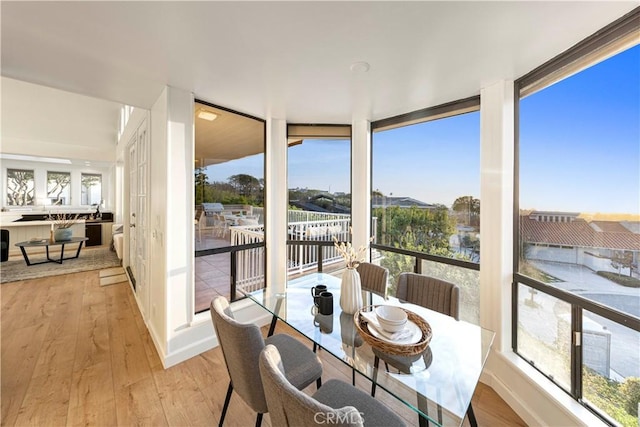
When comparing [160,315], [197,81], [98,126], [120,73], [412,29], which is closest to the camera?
[412,29]

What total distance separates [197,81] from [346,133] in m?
1.80

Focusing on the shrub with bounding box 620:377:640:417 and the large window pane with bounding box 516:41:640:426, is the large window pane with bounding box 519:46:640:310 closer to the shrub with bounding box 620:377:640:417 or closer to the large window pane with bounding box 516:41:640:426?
the large window pane with bounding box 516:41:640:426

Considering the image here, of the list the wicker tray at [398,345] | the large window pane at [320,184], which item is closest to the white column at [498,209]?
the wicker tray at [398,345]

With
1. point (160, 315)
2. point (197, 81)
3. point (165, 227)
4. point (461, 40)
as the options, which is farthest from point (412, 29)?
point (160, 315)

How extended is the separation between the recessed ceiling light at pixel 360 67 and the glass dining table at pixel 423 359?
1.77 meters

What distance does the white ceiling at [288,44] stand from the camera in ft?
4.07

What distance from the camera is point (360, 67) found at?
1.77 metres

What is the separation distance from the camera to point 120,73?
1.87m

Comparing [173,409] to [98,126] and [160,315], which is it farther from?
[98,126]

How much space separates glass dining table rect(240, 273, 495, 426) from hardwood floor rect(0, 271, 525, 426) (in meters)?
0.72

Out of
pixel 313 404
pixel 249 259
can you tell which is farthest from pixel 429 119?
pixel 313 404

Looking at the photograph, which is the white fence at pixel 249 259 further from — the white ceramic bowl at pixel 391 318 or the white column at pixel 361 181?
the white ceramic bowl at pixel 391 318

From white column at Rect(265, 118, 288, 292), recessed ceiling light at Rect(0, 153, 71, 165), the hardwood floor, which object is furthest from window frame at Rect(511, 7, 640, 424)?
recessed ceiling light at Rect(0, 153, 71, 165)

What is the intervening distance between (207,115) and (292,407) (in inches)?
106
